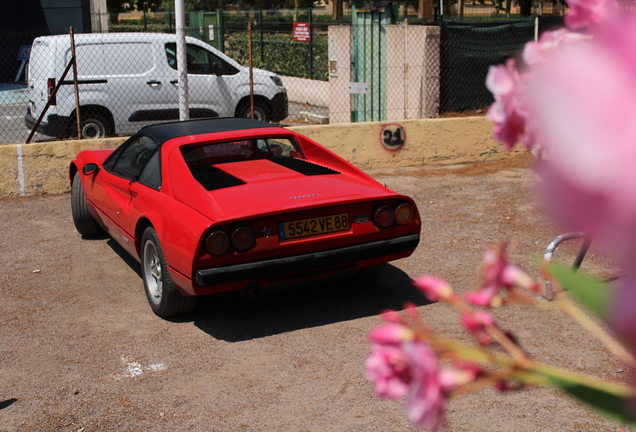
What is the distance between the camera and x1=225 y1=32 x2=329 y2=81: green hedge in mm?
19875

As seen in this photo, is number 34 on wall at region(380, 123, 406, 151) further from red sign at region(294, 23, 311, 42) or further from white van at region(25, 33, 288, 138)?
red sign at region(294, 23, 311, 42)

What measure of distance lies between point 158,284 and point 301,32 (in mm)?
15856

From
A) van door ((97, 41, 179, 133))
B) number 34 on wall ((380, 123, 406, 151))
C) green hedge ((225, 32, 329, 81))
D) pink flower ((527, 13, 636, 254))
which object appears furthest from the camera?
green hedge ((225, 32, 329, 81))

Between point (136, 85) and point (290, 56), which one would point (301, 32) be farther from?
point (136, 85)

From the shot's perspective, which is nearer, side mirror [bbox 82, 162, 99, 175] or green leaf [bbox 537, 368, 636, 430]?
green leaf [bbox 537, 368, 636, 430]

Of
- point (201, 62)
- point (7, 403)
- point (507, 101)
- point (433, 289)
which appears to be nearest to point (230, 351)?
point (7, 403)

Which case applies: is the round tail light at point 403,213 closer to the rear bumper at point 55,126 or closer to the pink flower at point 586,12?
the pink flower at point 586,12

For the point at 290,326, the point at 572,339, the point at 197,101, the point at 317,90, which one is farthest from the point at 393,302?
the point at 317,90

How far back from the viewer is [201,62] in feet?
41.2

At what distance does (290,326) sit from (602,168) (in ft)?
14.9

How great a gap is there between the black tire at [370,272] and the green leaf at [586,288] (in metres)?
4.94

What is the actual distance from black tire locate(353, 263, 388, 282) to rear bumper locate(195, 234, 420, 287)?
1.84 feet

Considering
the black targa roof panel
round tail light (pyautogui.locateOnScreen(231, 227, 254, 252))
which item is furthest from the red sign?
round tail light (pyautogui.locateOnScreen(231, 227, 254, 252))

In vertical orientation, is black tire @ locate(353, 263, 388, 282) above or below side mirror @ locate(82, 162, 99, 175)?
below
